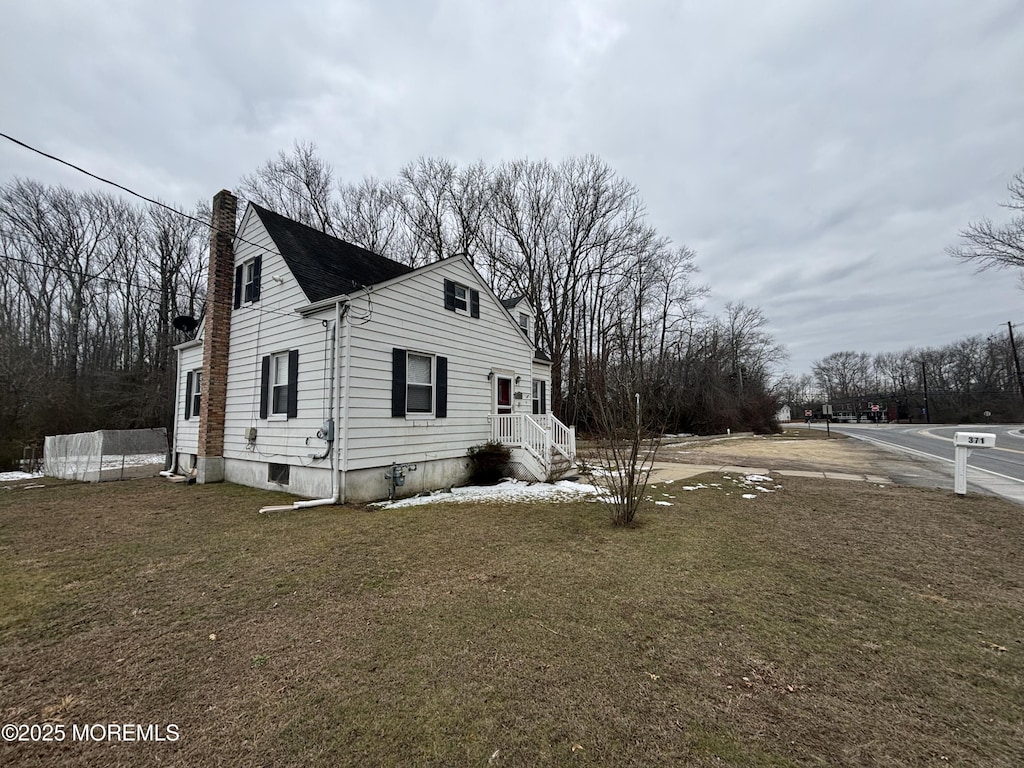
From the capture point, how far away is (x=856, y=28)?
7.83m

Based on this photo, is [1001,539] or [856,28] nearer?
[1001,539]

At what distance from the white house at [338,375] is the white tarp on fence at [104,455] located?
Answer: 3.33 feet

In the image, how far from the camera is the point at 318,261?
9.37 metres

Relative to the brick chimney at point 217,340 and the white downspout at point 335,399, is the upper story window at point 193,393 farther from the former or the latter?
the white downspout at point 335,399

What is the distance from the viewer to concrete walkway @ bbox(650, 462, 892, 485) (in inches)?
393

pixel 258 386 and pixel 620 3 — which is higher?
pixel 620 3

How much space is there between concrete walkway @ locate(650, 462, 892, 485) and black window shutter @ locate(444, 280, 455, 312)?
20.4 feet

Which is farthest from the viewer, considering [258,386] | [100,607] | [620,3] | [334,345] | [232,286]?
[232,286]

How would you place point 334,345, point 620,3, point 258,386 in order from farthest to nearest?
point 258,386
point 620,3
point 334,345

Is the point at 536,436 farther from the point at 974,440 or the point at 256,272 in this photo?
the point at 974,440

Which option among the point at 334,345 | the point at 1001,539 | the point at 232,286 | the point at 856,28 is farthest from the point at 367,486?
the point at 856,28

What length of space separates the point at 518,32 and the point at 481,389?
8.46m

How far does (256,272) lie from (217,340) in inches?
77.0

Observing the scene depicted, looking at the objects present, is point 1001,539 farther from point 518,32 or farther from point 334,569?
point 518,32
